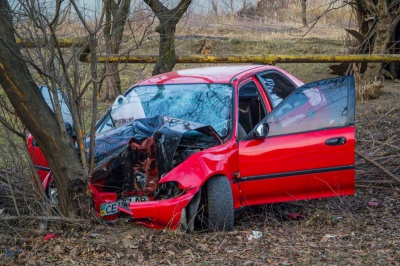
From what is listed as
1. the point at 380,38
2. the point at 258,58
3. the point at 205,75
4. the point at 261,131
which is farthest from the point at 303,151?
the point at 380,38

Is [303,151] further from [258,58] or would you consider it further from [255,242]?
[258,58]

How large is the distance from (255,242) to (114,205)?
1.40 m

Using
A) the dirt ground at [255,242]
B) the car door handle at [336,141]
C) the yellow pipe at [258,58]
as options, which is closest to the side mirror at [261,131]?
the car door handle at [336,141]

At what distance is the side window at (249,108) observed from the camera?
755cm

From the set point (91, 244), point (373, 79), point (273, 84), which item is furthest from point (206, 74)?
point (373, 79)

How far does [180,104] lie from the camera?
7117mm

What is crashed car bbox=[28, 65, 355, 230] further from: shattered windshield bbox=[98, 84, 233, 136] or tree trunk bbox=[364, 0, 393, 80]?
tree trunk bbox=[364, 0, 393, 80]

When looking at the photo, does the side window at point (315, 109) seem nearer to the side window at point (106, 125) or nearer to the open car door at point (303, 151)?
the open car door at point (303, 151)

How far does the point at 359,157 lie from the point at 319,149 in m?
1.95

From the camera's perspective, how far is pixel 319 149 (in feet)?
21.8

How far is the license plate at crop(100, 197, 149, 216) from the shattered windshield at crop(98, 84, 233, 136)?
1.18 meters

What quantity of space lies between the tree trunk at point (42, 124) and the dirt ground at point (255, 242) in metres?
0.30

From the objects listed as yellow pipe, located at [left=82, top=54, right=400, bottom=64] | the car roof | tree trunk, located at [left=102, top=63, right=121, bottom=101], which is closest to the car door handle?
the car roof

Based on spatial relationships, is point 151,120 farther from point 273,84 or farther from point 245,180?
point 273,84
